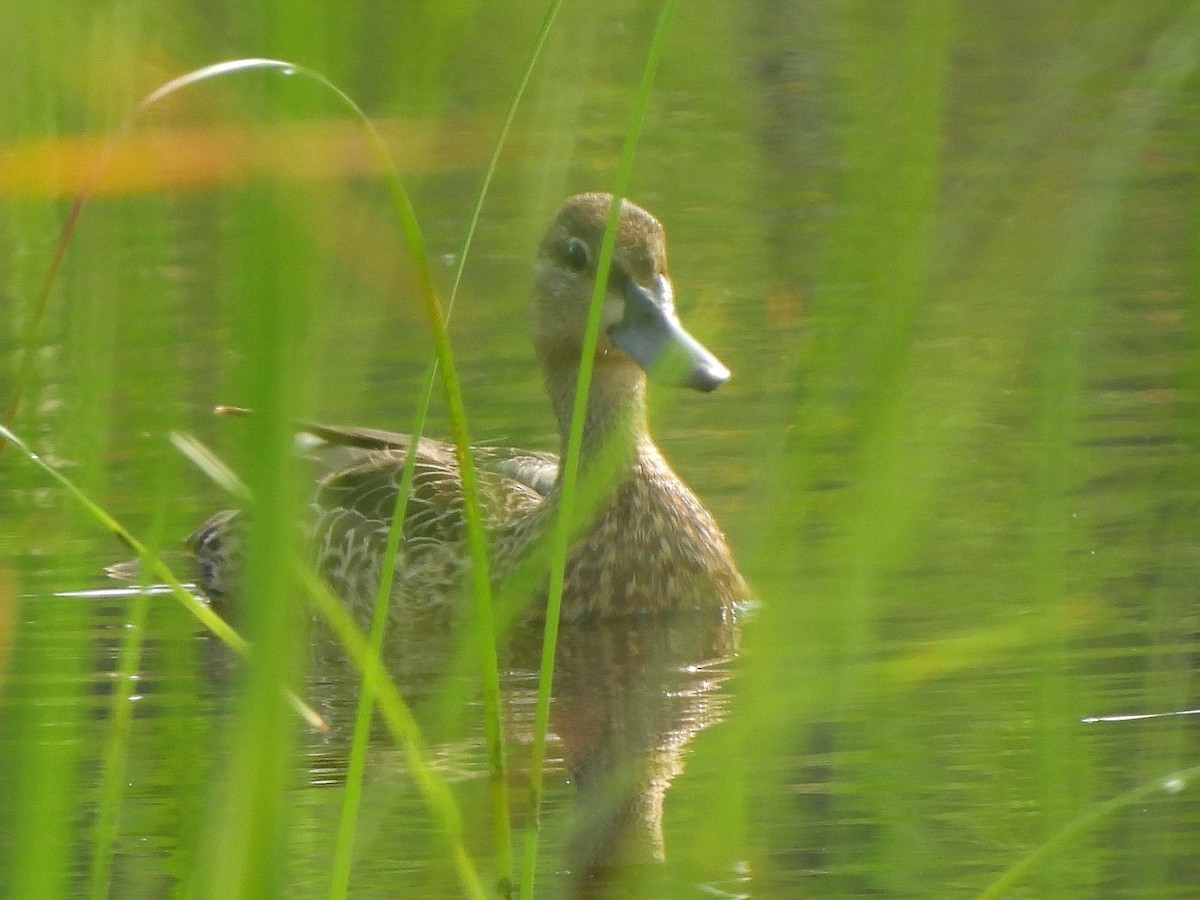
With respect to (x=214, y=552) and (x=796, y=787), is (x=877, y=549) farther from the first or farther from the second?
(x=214, y=552)

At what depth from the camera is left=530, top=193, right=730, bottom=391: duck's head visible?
4.96 m

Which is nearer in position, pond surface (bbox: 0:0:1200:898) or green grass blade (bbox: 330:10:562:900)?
pond surface (bbox: 0:0:1200:898)

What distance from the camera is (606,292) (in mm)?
5016

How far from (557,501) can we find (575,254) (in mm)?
974

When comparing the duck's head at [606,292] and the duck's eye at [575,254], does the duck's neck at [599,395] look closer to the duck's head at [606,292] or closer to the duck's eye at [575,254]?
the duck's head at [606,292]

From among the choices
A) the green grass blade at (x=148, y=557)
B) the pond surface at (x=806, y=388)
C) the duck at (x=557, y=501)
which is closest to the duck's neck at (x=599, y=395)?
the duck at (x=557, y=501)

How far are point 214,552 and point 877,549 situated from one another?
4.56m

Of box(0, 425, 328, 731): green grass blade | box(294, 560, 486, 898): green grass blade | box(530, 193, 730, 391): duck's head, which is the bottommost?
box(294, 560, 486, 898): green grass blade

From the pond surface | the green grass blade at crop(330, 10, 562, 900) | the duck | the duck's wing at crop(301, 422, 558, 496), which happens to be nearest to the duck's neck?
the duck

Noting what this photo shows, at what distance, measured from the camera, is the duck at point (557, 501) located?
16.5 ft

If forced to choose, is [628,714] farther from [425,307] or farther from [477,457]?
[425,307]

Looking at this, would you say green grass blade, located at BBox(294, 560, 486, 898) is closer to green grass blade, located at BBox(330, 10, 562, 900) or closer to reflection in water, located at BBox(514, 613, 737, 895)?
green grass blade, located at BBox(330, 10, 562, 900)

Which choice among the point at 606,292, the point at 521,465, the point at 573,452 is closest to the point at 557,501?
the point at 606,292

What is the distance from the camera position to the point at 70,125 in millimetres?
1385
